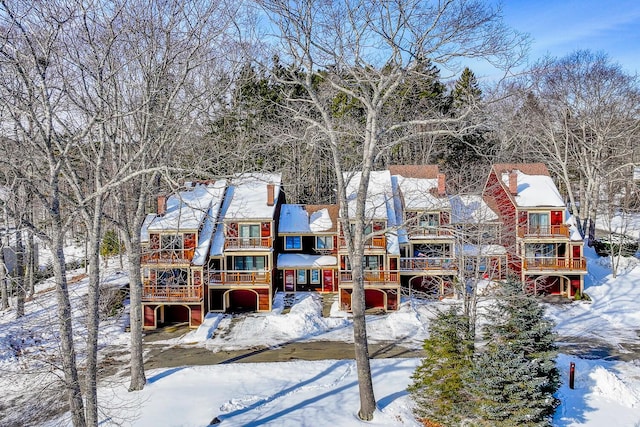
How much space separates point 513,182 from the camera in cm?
2627

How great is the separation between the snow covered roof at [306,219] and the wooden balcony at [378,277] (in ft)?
12.2

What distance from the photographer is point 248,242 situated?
79.6ft

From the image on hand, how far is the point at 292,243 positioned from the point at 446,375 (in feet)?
54.4

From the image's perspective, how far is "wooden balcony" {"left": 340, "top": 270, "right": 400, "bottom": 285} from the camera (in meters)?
23.4

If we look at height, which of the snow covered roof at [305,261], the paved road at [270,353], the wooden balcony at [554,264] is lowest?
the paved road at [270,353]

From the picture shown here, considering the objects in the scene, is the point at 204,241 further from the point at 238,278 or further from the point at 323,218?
the point at 323,218

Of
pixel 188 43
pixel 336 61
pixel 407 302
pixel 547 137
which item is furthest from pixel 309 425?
pixel 547 137

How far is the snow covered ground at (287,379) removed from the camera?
1170 centimetres

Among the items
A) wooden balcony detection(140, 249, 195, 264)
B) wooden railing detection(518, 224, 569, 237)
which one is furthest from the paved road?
wooden railing detection(518, 224, 569, 237)

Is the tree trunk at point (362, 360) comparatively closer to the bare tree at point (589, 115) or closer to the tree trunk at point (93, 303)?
the tree trunk at point (93, 303)

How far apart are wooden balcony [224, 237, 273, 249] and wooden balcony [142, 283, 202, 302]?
3119 millimetres

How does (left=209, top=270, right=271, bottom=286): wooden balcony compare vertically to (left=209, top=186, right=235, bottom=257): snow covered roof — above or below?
below

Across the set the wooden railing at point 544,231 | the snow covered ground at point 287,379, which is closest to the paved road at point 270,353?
the snow covered ground at point 287,379

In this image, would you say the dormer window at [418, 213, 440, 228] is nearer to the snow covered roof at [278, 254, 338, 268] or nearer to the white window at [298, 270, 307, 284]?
the snow covered roof at [278, 254, 338, 268]
